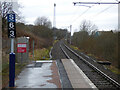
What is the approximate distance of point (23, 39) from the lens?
1598 centimetres

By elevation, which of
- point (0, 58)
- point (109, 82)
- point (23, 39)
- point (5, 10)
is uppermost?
point (5, 10)

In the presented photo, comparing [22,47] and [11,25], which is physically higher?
[11,25]

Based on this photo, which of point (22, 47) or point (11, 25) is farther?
point (22, 47)

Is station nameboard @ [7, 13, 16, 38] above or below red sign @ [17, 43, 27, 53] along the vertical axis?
above

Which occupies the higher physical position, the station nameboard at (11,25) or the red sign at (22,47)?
the station nameboard at (11,25)

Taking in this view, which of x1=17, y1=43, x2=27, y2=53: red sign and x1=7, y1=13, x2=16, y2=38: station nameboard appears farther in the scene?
x1=17, y1=43, x2=27, y2=53: red sign

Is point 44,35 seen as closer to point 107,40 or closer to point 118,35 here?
point 107,40

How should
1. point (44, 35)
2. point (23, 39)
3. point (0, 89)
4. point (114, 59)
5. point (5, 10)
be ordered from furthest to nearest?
point (44, 35), point (5, 10), point (114, 59), point (23, 39), point (0, 89)

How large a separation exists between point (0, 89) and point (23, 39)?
8574 millimetres

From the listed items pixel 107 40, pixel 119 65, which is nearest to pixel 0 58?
pixel 119 65

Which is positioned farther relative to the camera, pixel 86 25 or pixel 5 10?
pixel 86 25

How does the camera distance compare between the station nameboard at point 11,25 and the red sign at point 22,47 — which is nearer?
the station nameboard at point 11,25

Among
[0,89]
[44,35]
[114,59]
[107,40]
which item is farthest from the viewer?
[44,35]

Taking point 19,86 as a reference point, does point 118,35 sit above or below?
above
